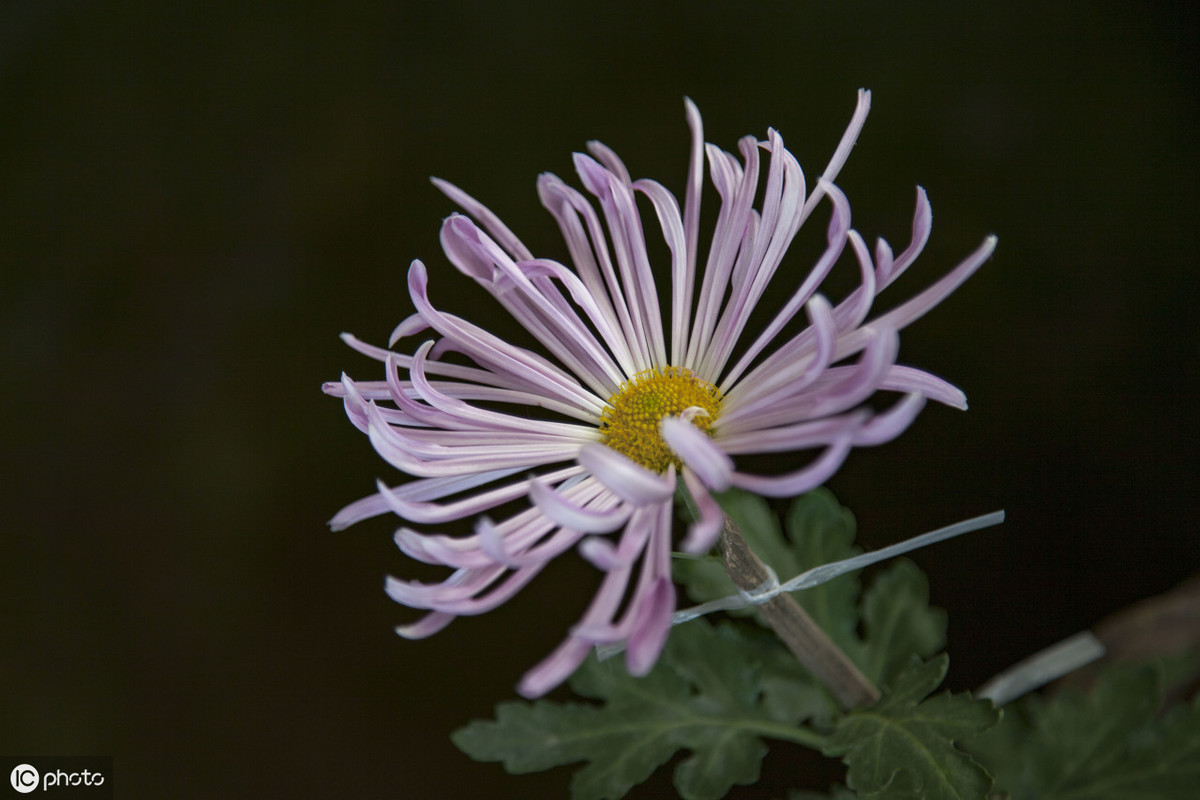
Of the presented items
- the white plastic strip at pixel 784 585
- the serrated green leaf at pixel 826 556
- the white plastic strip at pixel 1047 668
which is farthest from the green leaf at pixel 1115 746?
the white plastic strip at pixel 784 585

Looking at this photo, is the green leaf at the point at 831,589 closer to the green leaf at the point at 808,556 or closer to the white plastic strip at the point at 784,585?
the green leaf at the point at 808,556

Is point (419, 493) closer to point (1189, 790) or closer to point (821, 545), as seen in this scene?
point (821, 545)

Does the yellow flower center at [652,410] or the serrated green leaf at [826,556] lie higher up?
the yellow flower center at [652,410]

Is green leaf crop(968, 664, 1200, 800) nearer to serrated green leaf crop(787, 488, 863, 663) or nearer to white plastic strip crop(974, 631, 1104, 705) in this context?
white plastic strip crop(974, 631, 1104, 705)

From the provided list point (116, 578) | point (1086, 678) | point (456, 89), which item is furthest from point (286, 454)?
point (1086, 678)

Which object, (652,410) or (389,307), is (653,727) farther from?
(389,307)

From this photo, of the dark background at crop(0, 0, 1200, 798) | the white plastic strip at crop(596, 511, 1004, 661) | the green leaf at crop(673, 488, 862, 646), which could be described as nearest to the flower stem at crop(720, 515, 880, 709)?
the white plastic strip at crop(596, 511, 1004, 661)

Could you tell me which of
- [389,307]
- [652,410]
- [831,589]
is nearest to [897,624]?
[831,589]
